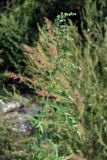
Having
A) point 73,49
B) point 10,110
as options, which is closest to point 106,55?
point 73,49

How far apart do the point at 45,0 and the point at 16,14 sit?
40 centimetres

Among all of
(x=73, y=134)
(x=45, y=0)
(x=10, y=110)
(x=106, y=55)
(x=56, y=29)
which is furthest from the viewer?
(x=45, y=0)

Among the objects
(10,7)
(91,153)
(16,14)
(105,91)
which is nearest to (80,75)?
(105,91)

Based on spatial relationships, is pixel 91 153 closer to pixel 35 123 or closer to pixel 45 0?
pixel 35 123

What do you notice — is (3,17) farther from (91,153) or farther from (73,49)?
(91,153)

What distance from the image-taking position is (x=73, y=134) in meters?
3.52

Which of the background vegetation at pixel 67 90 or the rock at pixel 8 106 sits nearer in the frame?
the background vegetation at pixel 67 90

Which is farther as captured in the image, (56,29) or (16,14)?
(16,14)

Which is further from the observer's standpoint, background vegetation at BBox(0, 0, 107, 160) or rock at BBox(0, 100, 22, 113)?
rock at BBox(0, 100, 22, 113)

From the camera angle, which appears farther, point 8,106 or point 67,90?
point 8,106

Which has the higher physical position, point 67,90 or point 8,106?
point 8,106

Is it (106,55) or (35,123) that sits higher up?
(106,55)

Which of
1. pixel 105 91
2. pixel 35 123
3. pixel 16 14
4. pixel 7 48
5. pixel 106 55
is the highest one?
pixel 16 14

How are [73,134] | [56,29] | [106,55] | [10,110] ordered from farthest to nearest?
[10,110], [106,55], [73,134], [56,29]
